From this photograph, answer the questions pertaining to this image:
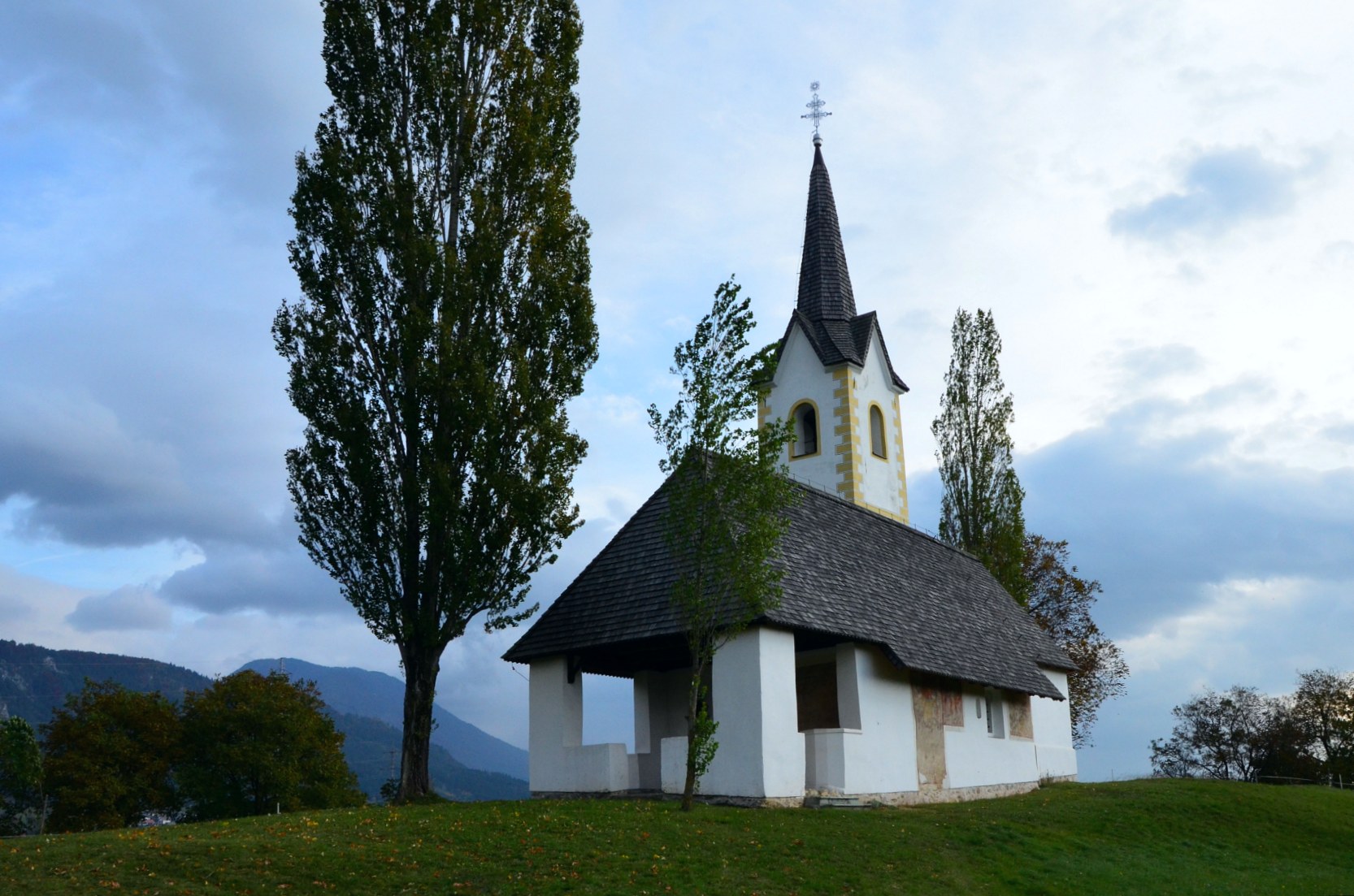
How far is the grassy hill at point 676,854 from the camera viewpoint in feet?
38.9

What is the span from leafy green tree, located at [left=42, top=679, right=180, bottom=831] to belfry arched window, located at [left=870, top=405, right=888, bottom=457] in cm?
3133

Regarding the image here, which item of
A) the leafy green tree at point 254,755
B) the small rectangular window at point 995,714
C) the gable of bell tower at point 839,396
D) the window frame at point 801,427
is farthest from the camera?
the leafy green tree at point 254,755

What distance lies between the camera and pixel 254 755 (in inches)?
→ 1764

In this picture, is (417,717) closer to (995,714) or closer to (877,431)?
(995,714)

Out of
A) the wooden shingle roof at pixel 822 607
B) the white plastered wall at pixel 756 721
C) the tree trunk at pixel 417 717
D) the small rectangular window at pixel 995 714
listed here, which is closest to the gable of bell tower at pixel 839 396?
the wooden shingle roof at pixel 822 607

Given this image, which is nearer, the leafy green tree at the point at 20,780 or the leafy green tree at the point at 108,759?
the leafy green tree at the point at 20,780

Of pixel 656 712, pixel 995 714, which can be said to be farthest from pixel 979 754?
pixel 656 712

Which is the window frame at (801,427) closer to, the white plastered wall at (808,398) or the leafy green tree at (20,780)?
the white plastered wall at (808,398)

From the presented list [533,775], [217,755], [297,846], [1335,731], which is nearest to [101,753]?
[217,755]

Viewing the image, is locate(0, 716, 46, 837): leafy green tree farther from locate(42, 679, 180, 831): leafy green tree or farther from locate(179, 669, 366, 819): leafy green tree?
locate(179, 669, 366, 819): leafy green tree

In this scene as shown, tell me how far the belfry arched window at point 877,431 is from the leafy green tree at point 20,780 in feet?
102

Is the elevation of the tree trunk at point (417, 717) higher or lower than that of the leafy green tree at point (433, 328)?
lower

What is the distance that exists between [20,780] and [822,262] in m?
34.8

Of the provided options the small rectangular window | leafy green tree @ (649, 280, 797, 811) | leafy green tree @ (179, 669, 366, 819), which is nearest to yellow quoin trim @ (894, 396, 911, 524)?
the small rectangular window
